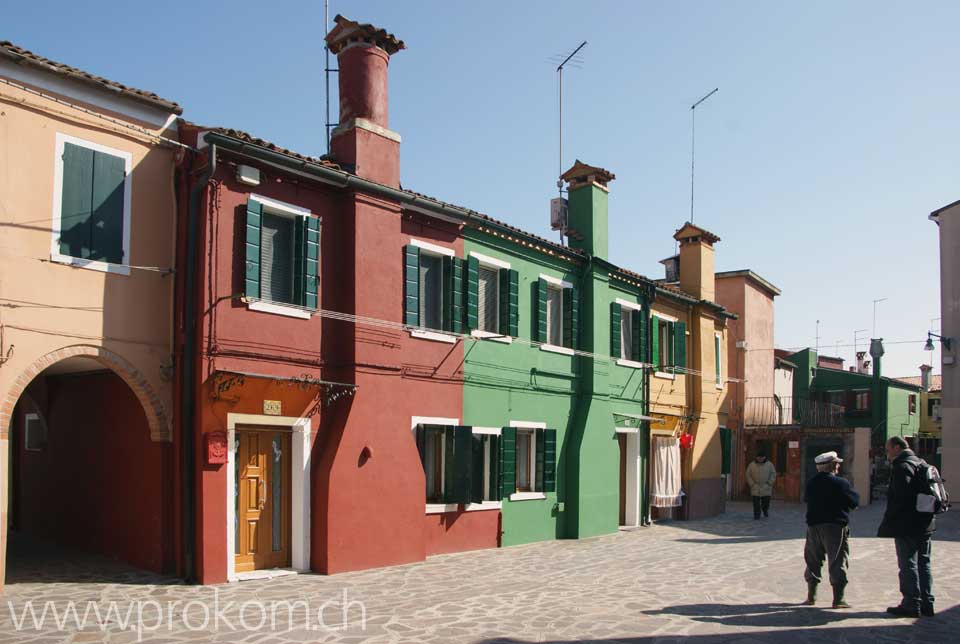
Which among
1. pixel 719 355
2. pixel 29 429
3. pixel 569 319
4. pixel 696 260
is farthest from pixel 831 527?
pixel 719 355

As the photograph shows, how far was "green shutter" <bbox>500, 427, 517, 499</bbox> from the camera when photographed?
15.2m

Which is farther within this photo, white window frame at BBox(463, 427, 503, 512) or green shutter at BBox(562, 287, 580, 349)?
green shutter at BBox(562, 287, 580, 349)

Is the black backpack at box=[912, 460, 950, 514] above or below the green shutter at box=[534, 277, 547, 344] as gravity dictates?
below

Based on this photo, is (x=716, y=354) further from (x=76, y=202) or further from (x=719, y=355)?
(x=76, y=202)

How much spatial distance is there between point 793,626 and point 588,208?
10.9 metres

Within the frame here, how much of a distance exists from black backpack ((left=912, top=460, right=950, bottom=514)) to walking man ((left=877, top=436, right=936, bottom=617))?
32 millimetres

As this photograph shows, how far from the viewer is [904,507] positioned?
29.7 ft

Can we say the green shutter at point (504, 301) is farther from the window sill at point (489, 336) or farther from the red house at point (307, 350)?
the red house at point (307, 350)

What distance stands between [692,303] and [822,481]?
13.1 m

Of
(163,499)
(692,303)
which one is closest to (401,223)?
(163,499)

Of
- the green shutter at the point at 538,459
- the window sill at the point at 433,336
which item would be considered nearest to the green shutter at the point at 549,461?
the green shutter at the point at 538,459

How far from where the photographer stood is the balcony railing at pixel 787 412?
29.8 m

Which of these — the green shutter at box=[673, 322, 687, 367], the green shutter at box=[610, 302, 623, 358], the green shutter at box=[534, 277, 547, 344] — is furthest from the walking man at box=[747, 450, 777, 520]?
the green shutter at box=[534, 277, 547, 344]

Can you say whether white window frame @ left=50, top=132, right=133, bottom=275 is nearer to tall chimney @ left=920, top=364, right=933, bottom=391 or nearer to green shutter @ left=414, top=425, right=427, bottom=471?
green shutter @ left=414, top=425, right=427, bottom=471
